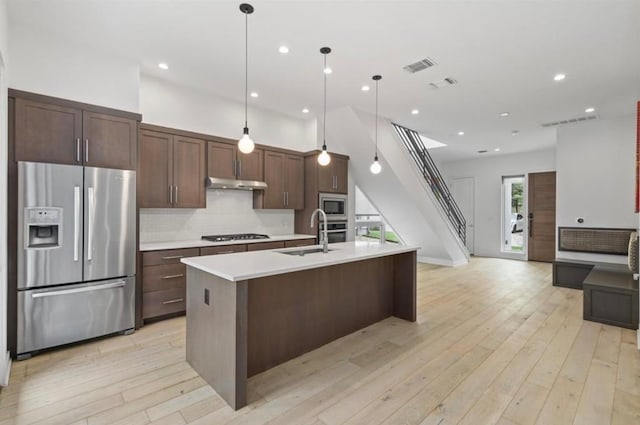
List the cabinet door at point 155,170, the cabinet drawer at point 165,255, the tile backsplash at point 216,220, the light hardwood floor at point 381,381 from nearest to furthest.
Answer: the light hardwood floor at point 381,381
the cabinet drawer at point 165,255
the cabinet door at point 155,170
the tile backsplash at point 216,220

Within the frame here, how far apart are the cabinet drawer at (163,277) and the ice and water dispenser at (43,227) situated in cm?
86

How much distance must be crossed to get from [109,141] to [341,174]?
3683 mm

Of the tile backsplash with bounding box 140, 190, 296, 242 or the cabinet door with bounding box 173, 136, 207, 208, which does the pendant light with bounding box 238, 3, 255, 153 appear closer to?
the cabinet door with bounding box 173, 136, 207, 208

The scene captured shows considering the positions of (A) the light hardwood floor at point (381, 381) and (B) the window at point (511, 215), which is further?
(B) the window at point (511, 215)

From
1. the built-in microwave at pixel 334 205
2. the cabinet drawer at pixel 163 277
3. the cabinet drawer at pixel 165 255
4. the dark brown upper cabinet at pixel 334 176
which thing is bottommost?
the cabinet drawer at pixel 163 277

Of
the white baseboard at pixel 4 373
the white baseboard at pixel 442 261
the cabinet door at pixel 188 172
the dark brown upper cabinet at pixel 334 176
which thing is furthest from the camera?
the white baseboard at pixel 442 261

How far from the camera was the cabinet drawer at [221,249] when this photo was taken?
3.85 m

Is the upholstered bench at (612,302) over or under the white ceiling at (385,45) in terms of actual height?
under

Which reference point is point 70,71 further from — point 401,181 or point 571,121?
point 571,121

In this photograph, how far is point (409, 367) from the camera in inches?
101

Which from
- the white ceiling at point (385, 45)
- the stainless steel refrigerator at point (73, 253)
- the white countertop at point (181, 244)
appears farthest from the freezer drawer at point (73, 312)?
the white ceiling at point (385, 45)

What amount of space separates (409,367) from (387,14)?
117 inches

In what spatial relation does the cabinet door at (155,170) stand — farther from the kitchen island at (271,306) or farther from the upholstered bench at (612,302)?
the upholstered bench at (612,302)

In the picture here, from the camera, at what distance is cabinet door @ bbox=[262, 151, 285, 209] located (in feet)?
16.2
